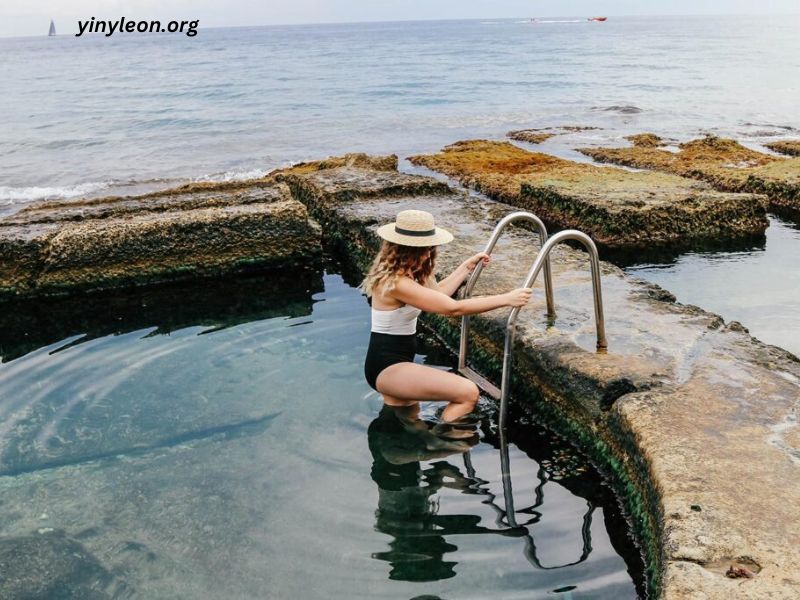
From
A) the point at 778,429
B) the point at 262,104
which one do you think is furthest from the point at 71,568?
the point at 262,104

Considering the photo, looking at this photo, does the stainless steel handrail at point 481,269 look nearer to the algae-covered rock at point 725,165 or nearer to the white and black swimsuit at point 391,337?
the white and black swimsuit at point 391,337

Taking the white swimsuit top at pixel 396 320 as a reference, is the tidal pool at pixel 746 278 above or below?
below

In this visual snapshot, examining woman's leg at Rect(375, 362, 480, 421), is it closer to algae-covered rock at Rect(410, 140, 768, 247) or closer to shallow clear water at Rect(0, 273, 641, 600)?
shallow clear water at Rect(0, 273, 641, 600)

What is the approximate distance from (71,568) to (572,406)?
2.85 meters

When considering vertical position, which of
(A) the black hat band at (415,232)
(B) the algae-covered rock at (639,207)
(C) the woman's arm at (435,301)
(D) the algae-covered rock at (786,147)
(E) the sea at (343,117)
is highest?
(A) the black hat band at (415,232)

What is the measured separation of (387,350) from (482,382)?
84cm

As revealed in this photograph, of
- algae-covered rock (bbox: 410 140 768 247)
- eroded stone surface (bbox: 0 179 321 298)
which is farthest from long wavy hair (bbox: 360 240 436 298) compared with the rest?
algae-covered rock (bbox: 410 140 768 247)

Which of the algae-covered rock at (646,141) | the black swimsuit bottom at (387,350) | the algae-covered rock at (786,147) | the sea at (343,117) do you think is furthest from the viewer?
the sea at (343,117)

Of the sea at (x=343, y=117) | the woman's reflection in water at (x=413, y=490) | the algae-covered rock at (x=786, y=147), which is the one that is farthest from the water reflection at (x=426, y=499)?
the algae-covered rock at (x=786, y=147)

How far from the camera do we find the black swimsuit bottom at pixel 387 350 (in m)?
4.68

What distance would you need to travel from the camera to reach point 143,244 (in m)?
7.57

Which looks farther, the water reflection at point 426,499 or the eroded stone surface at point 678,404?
the water reflection at point 426,499

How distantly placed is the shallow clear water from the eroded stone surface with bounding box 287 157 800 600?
1.46ft

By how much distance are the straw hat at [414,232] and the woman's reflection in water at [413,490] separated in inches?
46.2
